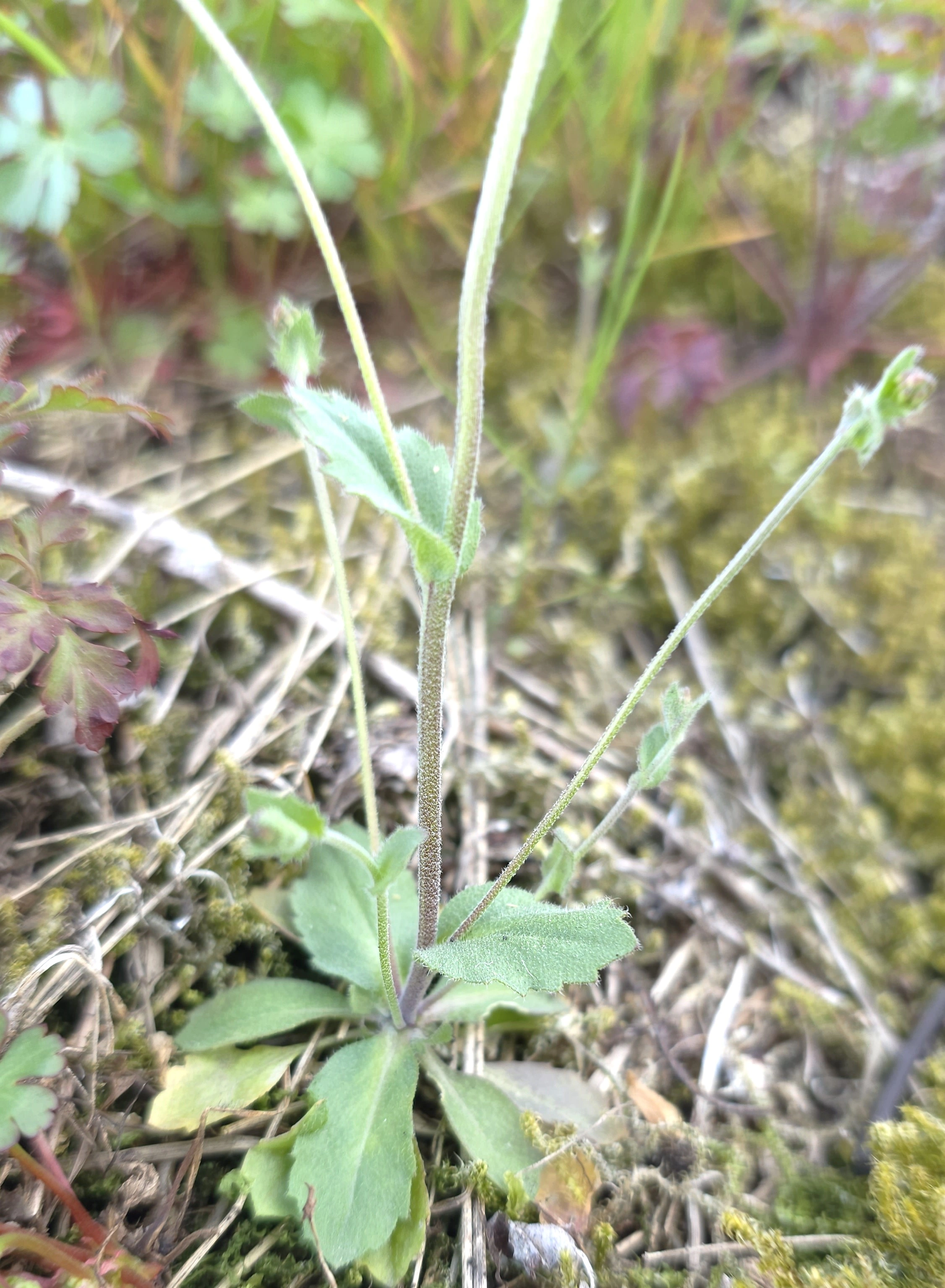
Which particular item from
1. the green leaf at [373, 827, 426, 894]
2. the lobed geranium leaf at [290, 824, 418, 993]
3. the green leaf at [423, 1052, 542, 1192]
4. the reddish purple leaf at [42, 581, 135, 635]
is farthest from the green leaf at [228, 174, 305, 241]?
the green leaf at [423, 1052, 542, 1192]

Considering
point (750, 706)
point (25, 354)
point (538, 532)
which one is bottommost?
point (750, 706)

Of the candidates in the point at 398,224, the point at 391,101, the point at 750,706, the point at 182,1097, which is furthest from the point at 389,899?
the point at 391,101

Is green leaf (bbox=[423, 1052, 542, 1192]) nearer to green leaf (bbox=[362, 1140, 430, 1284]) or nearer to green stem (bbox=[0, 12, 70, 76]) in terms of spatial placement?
green leaf (bbox=[362, 1140, 430, 1284])

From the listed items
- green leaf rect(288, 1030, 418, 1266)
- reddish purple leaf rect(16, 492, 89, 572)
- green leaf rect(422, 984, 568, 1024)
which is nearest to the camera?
green leaf rect(288, 1030, 418, 1266)

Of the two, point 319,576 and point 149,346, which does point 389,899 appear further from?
point 149,346

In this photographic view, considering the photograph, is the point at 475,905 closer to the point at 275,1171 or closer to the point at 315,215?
the point at 275,1171

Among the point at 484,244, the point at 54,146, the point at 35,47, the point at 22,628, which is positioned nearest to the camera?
the point at 484,244

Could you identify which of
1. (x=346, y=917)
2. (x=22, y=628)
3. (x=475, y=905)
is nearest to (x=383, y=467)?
(x=22, y=628)
